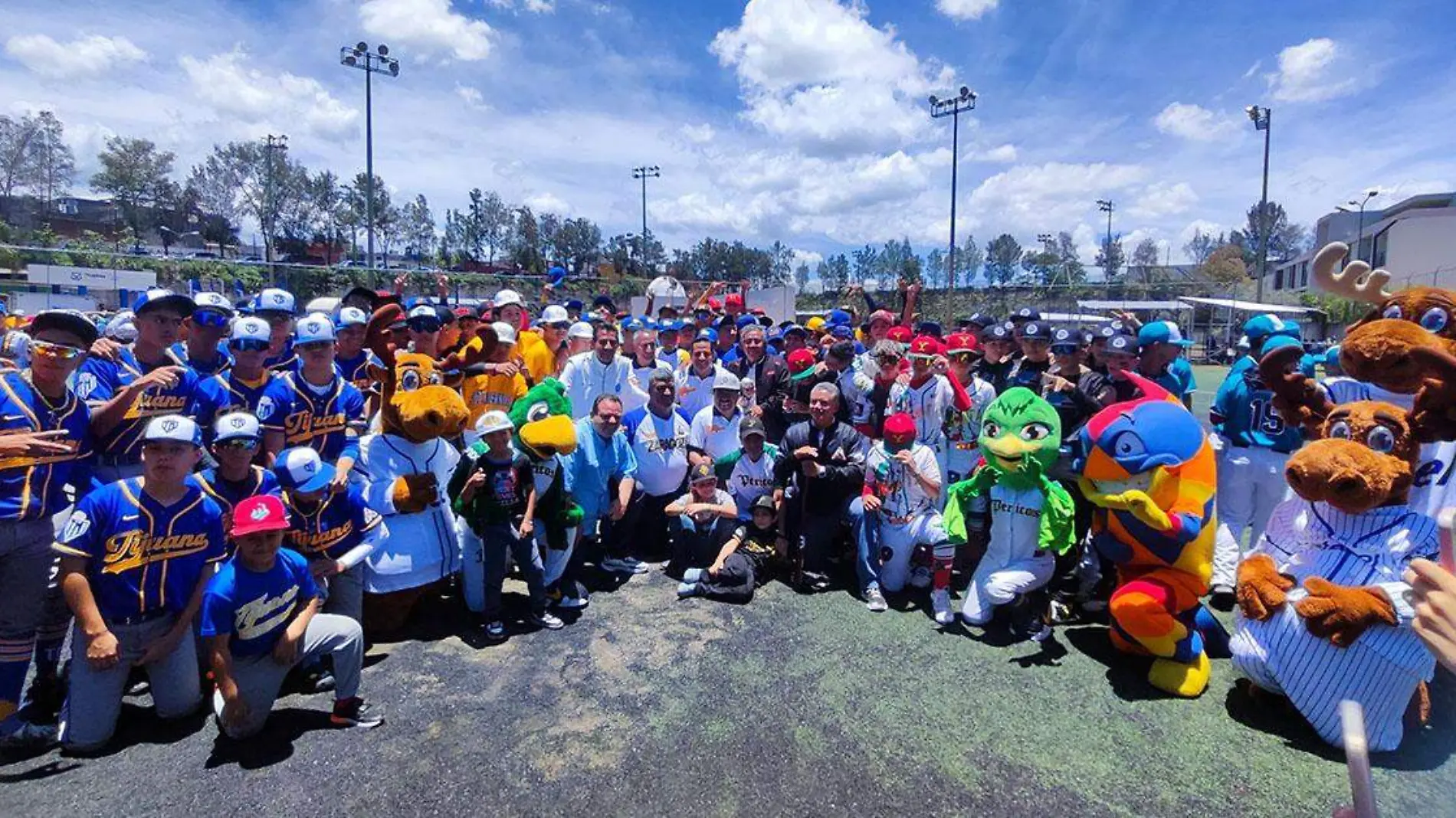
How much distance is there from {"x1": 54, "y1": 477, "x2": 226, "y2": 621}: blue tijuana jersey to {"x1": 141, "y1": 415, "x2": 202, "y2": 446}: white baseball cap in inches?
12.4

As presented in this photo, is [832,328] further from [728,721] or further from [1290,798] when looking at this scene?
[1290,798]

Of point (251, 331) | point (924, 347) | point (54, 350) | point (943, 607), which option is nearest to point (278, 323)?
point (251, 331)

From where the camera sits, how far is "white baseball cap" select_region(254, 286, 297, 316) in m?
5.04

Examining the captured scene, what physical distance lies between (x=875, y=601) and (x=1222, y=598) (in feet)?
8.35

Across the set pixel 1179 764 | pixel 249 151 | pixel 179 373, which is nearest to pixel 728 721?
pixel 1179 764

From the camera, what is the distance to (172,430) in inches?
129

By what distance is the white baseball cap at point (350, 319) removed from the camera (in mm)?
5395

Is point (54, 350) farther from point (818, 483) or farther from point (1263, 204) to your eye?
point (1263, 204)

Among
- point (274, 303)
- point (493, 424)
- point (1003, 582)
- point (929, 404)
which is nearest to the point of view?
point (1003, 582)

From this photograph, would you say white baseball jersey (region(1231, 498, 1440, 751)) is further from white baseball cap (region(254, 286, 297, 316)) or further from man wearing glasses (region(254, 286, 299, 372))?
white baseball cap (region(254, 286, 297, 316))

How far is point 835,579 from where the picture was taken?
224 inches

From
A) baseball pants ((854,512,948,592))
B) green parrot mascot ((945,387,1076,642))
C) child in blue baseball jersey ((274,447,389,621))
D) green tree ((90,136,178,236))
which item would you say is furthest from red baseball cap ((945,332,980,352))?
green tree ((90,136,178,236))

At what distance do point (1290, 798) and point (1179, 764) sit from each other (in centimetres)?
41

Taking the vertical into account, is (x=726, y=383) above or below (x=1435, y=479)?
above
